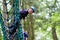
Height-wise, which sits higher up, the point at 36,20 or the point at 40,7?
the point at 40,7

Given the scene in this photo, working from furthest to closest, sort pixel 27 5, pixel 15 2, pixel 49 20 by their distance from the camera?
pixel 49 20, pixel 27 5, pixel 15 2

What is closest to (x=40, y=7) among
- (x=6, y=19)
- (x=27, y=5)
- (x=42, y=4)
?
(x=42, y=4)

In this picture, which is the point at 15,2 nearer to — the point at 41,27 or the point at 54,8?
the point at 54,8

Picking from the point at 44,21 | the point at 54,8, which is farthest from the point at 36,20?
the point at 54,8

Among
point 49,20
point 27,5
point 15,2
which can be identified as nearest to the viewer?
point 15,2

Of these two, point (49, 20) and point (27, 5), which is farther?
point (49, 20)

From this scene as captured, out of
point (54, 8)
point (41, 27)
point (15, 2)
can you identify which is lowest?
point (41, 27)

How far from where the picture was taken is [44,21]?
443cm

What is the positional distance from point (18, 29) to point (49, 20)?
7.97ft

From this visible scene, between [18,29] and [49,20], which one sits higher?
[18,29]

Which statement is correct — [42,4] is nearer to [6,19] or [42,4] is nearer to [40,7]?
[40,7]

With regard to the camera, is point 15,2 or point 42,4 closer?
point 15,2

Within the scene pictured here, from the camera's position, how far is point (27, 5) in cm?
392

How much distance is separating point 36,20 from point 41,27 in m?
0.24
